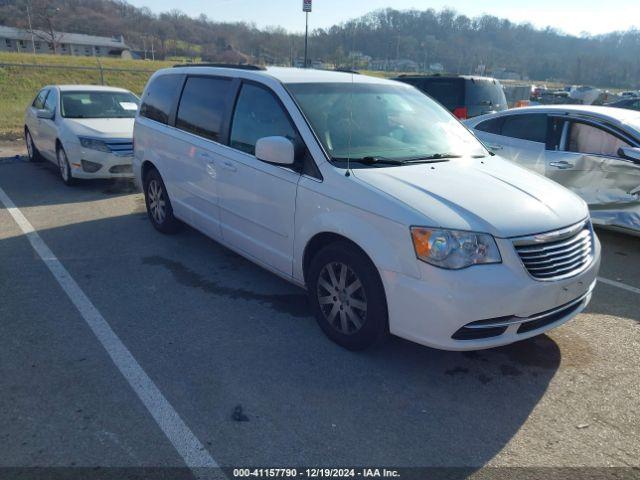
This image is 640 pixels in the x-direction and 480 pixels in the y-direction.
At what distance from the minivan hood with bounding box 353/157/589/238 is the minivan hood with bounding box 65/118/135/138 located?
19.5 ft

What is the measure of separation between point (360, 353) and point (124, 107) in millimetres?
7662

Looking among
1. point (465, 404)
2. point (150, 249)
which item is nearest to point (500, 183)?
point (465, 404)

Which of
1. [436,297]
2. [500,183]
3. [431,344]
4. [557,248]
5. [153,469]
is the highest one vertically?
[500,183]

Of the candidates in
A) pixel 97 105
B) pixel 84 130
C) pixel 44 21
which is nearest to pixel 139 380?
pixel 84 130

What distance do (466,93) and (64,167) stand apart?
7.63m

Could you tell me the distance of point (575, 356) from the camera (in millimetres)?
3555

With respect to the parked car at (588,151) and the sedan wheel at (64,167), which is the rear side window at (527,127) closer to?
the parked car at (588,151)

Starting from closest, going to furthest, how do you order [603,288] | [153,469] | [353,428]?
[153,469] → [353,428] → [603,288]

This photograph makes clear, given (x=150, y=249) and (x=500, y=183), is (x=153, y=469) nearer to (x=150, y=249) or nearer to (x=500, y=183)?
(x=500, y=183)

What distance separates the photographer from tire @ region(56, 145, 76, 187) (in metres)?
8.13

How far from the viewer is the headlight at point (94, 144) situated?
→ 787 cm

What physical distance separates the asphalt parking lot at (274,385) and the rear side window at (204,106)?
140 cm

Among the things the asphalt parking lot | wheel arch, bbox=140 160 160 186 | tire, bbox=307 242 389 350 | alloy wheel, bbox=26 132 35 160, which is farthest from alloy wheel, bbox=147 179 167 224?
alloy wheel, bbox=26 132 35 160

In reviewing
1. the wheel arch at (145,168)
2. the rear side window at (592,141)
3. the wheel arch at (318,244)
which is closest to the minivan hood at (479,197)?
the wheel arch at (318,244)
